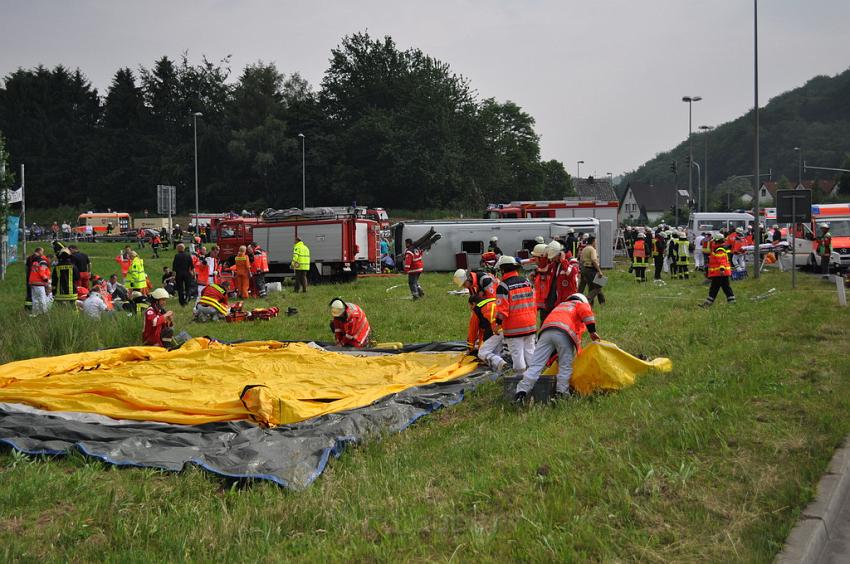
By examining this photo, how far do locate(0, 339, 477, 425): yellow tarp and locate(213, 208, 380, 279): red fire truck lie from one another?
53.9ft

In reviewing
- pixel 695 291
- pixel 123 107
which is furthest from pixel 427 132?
pixel 695 291

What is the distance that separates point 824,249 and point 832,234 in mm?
1221

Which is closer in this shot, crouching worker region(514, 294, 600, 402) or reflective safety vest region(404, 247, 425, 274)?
crouching worker region(514, 294, 600, 402)

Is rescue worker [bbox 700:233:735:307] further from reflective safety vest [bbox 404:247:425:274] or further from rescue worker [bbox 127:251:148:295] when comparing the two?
rescue worker [bbox 127:251:148:295]

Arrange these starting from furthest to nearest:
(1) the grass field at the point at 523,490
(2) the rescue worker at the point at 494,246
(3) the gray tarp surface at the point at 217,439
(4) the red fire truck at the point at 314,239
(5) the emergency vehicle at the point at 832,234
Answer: (4) the red fire truck at the point at 314,239
(2) the rescue worker at the point at 494,246
(5) the emergency vehicle at the point at 832,234
(3) the gray tarp surface at the point at 217,439
(1) the grass field at the point at 523,490

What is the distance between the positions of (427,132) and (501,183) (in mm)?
10525

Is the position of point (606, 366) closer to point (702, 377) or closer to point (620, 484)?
point (702, 377)

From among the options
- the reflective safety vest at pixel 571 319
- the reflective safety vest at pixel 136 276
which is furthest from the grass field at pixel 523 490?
the reflective safety vest at pixel 136 276

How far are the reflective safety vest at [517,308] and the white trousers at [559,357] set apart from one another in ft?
4.60

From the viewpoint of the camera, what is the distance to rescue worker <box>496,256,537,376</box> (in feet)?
34.5


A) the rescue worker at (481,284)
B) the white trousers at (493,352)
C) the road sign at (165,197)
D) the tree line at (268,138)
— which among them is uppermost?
the tree line at (268,138)

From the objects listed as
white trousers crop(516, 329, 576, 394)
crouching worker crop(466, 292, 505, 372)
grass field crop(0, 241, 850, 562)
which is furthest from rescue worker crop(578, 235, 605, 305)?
white trousers crop(516, 329, 576, 394)

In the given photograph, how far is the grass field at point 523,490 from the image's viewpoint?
197 inches

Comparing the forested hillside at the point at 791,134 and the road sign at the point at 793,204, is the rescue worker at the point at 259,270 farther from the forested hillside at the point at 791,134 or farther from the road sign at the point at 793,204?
the forested hillside at the point at 791,134
